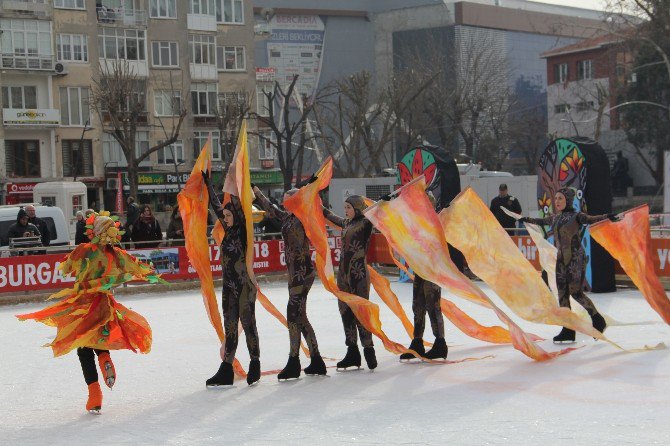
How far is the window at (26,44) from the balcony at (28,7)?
1.33ft

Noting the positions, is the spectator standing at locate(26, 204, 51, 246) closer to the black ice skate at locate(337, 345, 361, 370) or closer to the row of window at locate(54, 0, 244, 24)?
the black ice skate at locate(337, 345, 361, 370)

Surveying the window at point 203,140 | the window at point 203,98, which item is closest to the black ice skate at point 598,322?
the window at point 203,140

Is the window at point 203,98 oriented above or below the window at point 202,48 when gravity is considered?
below

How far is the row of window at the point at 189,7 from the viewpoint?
55625 mm

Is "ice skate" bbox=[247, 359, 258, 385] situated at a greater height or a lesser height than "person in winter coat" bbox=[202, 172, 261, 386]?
lesser

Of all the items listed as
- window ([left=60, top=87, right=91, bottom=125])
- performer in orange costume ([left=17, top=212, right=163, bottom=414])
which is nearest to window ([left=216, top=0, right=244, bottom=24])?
window ([left=60, top=87, right=91, bottom=125])

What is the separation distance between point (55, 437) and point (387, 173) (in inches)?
1102

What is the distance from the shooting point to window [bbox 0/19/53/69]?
5297cm

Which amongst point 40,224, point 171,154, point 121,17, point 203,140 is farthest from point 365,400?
point 203,140

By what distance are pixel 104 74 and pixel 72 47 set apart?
3717mm

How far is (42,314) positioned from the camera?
8859mm

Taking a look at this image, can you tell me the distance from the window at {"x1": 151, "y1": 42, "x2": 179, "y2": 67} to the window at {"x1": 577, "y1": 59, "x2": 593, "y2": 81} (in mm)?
29530

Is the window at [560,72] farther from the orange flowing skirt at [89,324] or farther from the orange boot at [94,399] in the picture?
the orange boot at [94,399]

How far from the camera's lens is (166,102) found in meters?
59.8
